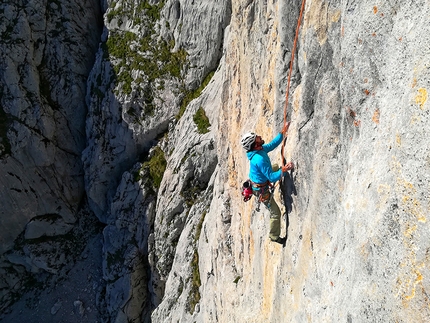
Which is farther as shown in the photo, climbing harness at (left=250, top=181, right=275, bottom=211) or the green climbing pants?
the green climbing pants

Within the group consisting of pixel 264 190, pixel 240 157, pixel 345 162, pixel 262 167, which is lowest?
pixel 264 190

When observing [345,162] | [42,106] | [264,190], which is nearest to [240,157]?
[264,190]

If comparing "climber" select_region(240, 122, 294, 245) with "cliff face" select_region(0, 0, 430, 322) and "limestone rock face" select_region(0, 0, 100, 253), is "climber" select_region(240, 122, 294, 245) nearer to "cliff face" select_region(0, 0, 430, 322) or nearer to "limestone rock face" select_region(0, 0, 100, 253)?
"cliff face" select_region(0, 0, 430, 322)

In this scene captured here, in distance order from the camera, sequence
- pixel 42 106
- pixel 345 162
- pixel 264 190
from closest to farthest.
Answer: pixel 345 162, pixel 264 190, pixel 42 106

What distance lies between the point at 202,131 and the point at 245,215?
10978 millimetres

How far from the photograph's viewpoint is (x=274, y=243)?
359 inches

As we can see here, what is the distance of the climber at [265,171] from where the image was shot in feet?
26.2

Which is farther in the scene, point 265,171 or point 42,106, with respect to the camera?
point 42,106

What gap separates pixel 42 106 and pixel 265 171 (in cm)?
2899

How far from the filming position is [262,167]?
807 cm

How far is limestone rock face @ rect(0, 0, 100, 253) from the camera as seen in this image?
30.1 metres

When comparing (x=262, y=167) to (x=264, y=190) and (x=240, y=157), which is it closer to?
(x=264, y=190)

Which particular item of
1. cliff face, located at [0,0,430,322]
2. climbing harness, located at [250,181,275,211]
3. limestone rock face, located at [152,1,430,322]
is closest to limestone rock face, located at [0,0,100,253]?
cliff face, located at [0,0,430,322]

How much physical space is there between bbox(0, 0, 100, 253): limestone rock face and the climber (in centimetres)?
2800
